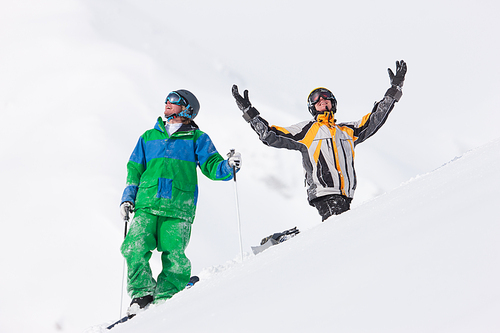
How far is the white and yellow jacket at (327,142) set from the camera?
14.8 feet

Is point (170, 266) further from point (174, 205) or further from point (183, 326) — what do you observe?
point (183, 326)

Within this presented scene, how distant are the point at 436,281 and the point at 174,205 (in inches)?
120

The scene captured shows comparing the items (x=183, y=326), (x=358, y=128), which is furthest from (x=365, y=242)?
(x=358, y=128)

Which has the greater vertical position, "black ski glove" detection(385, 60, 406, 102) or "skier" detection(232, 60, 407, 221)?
"black ski glove" detection(385, 60, 406, 102)

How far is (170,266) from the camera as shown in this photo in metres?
3.82

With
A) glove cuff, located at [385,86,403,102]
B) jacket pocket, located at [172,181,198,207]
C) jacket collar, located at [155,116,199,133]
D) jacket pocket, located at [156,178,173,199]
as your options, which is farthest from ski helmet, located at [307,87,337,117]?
jacket pocket, located at [156,178,173,199]

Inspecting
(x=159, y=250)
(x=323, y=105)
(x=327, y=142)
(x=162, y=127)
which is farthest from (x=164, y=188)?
(x=323, y=105)

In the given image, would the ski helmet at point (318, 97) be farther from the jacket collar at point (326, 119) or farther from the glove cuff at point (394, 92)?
the glove cuff at point (394, 92)

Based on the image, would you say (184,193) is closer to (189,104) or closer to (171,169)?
(171,169)

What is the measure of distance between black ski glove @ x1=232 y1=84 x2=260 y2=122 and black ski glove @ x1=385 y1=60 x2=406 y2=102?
5.00ft

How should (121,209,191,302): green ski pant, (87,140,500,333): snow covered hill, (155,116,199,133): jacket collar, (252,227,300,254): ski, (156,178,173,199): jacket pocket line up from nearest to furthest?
(87,140,500,333): snow covered hill < (121,209,191,302): green ski pant < (156,178,173,199): jacket pocket < (155,116,199,133): jacket collar < (252,227,300,254): ski

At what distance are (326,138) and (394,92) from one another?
105cm

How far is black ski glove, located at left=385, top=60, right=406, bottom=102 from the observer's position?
5.05m

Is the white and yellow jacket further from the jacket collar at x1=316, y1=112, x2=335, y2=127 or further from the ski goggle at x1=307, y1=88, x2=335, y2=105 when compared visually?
the ski goggle at x1=307, y1=88, x2=335, y2=105
